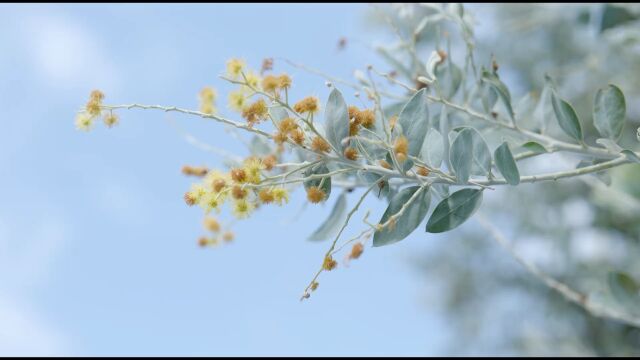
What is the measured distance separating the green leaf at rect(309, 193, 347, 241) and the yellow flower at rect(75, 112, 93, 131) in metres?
0.59

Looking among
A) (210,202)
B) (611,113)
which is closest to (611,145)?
(611,113)

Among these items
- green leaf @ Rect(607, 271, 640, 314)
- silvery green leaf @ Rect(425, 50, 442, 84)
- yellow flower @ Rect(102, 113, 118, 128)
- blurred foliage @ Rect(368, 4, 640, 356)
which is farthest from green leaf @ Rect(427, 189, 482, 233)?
blurred foliage @ Rect(368, 4, 640, 356)

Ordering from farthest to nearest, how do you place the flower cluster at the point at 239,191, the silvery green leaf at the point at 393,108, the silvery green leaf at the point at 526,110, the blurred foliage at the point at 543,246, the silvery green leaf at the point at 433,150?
the blurred foliage at the point at 543,246, the silvery green leaf at the point at 526,110, the silvery green leaf at the point at 393,108, the silvery green leaf at the point at 433,150, the flower cluster at the point at 239,191

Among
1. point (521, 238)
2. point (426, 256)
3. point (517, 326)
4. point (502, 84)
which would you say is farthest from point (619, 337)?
point (502, 84)

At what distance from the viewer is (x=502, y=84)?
68.5 inches

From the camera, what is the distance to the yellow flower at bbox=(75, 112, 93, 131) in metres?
1.33

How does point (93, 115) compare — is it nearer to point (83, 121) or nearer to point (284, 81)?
point (83, 121)

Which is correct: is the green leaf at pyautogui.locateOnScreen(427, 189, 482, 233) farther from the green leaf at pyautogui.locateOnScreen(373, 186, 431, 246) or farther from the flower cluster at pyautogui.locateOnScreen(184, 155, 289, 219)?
the flower cluster at pyautogui.locateOnScreen(184, 155, 289, 219)

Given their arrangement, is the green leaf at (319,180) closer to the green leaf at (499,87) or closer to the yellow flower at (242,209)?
the yellow flower at (242,209)

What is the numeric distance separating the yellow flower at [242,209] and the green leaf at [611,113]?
31.3 inches

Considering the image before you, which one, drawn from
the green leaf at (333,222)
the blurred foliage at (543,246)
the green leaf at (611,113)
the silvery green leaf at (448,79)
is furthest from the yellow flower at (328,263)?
the blurred foliage at (543,246)

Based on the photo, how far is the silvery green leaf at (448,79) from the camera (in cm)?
194

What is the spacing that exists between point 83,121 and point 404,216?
1.99 feet

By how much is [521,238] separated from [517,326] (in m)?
1.61
